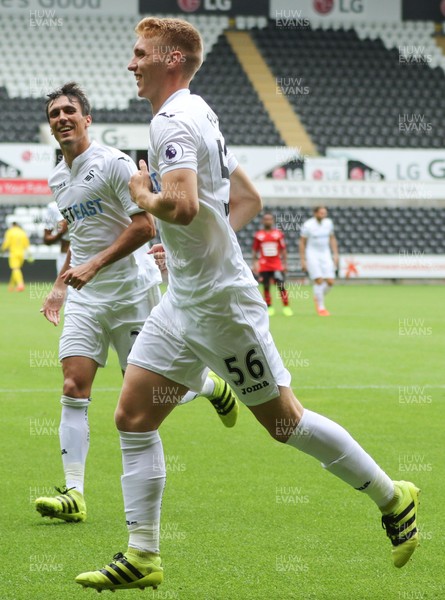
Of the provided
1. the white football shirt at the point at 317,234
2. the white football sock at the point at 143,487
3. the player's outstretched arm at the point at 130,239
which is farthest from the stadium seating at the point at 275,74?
the white football sock at the point at 143,487

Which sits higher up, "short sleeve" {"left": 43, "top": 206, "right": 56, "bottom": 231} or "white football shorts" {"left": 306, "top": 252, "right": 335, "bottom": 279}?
"short sleeve" {"left": 43, "top": 206, "right": 56, "bottom": 231}

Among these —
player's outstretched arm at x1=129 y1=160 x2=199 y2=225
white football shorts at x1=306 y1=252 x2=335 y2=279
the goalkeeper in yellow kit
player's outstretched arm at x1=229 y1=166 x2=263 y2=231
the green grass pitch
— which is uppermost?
player's outstretched arm at x1=129 y1=160 x2=199 y2=225

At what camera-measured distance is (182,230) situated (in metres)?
3.89

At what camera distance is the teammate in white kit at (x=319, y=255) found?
20.0 meters

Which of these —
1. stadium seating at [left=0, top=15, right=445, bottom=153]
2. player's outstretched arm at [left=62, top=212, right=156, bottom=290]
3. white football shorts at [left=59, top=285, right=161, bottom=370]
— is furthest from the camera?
stadium seating at [left=0, top=15, right=445, bottom=153]

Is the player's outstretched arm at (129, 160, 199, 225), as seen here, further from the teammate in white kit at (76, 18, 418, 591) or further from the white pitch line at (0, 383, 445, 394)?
the white pitch line at (0, 383, 445, 394)

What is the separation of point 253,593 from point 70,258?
2.57 metres

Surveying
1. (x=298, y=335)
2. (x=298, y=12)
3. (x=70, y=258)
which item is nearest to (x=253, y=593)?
(x=70, y=258)

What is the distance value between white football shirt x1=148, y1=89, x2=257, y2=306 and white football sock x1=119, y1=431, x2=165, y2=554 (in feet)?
1.82

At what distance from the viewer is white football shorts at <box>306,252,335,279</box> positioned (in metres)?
20.4

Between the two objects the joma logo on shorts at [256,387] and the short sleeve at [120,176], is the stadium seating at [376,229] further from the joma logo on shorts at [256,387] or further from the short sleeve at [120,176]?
the joma logo on shorts at [256,387]

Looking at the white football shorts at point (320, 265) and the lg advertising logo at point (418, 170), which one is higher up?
the white football shorts at point (320, 265)

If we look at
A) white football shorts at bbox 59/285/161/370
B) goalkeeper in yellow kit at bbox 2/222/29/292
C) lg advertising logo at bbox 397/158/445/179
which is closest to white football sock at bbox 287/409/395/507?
white football shorts at bbox 59/285/161/370

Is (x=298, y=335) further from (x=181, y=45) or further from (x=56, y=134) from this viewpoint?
(x=181, y=45)
